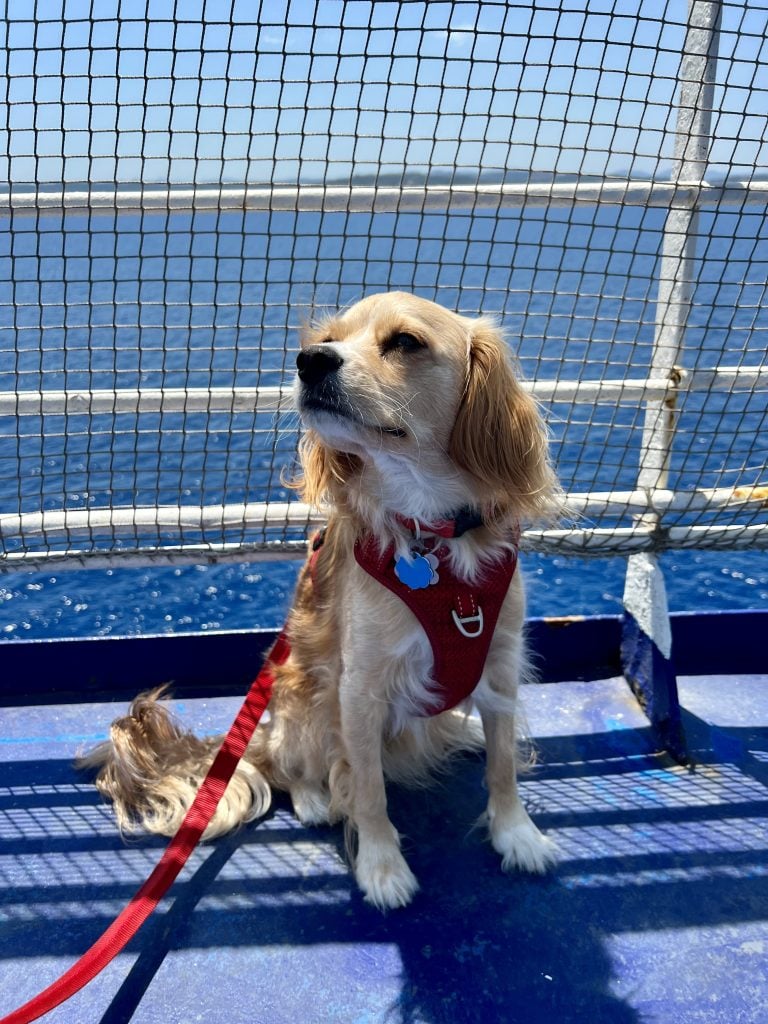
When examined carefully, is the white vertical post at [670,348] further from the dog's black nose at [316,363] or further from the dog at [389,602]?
the dog's black nose at [316,363]

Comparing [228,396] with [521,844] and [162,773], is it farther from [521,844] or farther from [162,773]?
[521,844]

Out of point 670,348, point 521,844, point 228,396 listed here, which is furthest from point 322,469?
point 670,348

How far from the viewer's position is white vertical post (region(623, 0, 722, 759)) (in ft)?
8.38

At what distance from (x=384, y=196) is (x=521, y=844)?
1.97m

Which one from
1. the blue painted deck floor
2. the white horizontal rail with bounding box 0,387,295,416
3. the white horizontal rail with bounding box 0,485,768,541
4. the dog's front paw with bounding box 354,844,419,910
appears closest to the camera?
the blue painted deck floor

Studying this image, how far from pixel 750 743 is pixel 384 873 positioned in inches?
55.6

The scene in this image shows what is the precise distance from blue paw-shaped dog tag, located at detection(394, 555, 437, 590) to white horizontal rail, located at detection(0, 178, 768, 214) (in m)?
1.14

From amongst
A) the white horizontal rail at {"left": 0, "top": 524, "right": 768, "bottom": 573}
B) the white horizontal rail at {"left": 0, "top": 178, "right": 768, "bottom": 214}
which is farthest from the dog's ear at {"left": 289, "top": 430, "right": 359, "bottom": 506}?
the white horizontal rail at {"left": 0, "top": 178, "right": 768, "bottom": 214}

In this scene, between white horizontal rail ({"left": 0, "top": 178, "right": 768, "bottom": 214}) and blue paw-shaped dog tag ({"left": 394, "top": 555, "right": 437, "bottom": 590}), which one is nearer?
blue paw-shaped dog tag ({"left": 394, "top": 555, "right": 437, "bottom": 590})

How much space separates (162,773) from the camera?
268cm

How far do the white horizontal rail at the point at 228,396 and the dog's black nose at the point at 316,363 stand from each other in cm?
68

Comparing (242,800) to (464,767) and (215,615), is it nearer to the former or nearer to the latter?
(464,767)

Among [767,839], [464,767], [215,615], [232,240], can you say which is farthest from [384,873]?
[232,240]

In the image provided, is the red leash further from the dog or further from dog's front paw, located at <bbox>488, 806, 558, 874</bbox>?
dog's front paw, located at <bbox>488, 806, 558, 874</bbox>
